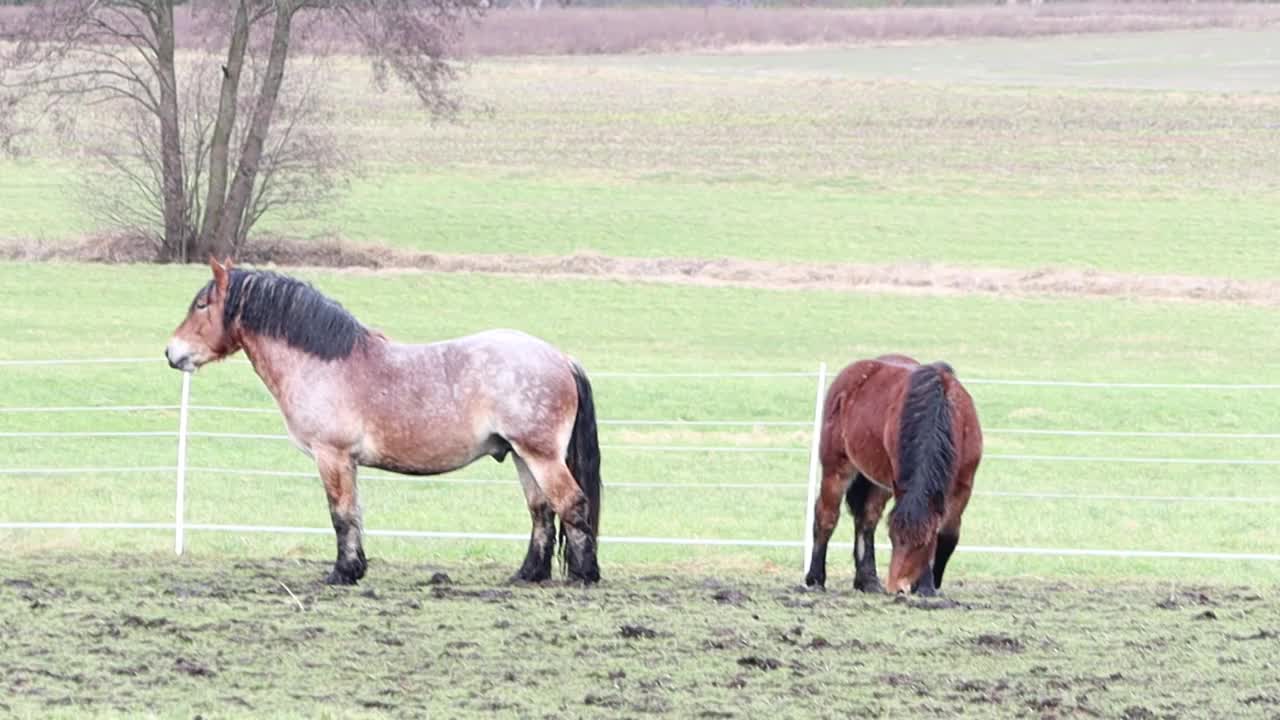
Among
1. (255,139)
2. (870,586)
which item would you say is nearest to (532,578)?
(870,586)

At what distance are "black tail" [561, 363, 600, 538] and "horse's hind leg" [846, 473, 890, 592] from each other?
4.22ft

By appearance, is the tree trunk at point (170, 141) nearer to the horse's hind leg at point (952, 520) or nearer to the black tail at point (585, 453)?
the black tail at point (585, 453)

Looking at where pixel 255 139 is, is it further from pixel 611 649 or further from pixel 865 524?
pixel 611 649

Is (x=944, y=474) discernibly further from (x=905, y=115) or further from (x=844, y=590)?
(x=905, y=115)

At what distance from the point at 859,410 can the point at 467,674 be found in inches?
113

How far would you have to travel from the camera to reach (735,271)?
30875 mm

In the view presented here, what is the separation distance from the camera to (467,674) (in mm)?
6652

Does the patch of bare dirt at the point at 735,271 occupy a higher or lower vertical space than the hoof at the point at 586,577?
lower

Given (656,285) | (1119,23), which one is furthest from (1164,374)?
(1119,23)

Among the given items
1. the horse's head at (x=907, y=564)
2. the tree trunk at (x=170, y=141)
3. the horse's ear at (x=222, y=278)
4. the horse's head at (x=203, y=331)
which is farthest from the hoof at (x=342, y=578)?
the tree trunk at (x=170, y=141)

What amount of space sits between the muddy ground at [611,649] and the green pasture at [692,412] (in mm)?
2393

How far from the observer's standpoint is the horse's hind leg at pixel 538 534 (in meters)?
9.01

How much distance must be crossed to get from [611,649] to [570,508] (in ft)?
5.81

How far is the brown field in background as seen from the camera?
6738cm
